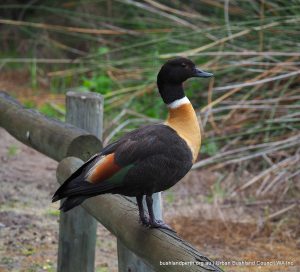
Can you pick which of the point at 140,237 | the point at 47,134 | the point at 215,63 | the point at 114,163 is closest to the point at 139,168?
the point at 114,163

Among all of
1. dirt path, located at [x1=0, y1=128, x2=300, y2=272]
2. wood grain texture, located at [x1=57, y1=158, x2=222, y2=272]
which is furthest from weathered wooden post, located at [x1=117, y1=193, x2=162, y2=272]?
dirt path, located at [x1=0, y1=128, x2=300, y2=272]

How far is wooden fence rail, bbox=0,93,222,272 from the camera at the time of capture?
101 inches

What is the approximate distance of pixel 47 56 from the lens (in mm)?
9133

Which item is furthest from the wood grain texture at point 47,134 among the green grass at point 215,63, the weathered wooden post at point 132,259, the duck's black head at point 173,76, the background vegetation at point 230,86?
the green grass at point 215,63

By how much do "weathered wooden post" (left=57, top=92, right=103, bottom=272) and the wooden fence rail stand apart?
5cm

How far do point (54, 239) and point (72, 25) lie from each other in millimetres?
4353

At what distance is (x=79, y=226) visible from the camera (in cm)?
397

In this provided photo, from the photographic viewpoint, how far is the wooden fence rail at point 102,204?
8.43 ft

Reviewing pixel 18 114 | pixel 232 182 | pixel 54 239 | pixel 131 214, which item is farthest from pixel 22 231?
pixel 131 214

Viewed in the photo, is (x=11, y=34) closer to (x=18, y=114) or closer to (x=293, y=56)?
(x=293, y=56)

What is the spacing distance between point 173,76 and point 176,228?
2181 mm

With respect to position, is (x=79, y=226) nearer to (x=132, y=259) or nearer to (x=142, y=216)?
(x=132, y=259)

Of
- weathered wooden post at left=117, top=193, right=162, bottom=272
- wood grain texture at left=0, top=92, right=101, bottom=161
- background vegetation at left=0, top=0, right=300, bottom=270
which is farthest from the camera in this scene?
background vegetation at left=0, top=0, right=300, bottom=270

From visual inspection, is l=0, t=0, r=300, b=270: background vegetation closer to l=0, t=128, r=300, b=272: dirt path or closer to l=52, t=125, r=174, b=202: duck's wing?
l=0, t=128, r=300, b=272: dirt path
